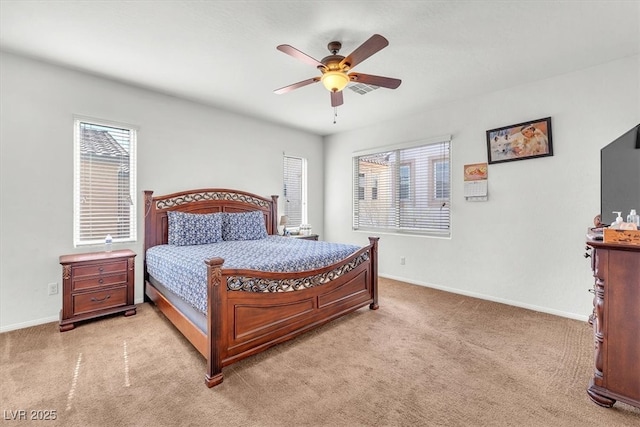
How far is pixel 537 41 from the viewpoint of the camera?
255 centimetres

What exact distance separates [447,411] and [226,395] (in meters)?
1.40

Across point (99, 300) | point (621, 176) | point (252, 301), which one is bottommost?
point (99, 300)

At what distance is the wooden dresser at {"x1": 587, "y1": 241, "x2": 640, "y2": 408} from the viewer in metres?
1.69

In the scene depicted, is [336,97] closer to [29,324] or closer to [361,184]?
[361,184]

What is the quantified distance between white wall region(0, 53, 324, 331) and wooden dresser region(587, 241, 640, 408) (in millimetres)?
4390

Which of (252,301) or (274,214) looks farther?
(274,214)

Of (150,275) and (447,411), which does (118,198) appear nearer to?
(150,275)

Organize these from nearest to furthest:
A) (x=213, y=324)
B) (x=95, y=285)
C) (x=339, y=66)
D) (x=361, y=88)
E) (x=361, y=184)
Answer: (x=213, y=324) < (x=339, y=66) < (x=95, y=285) < (x=361, y=88) < (x=361, y=184)

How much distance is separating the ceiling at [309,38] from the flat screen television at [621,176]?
0.99 m

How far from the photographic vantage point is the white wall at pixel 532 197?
3006 mm

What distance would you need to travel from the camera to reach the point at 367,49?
209 cm

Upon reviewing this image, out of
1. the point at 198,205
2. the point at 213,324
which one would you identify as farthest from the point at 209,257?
the point at 198,205

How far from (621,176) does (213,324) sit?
3315 mm

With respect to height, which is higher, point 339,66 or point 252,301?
point 339,66
